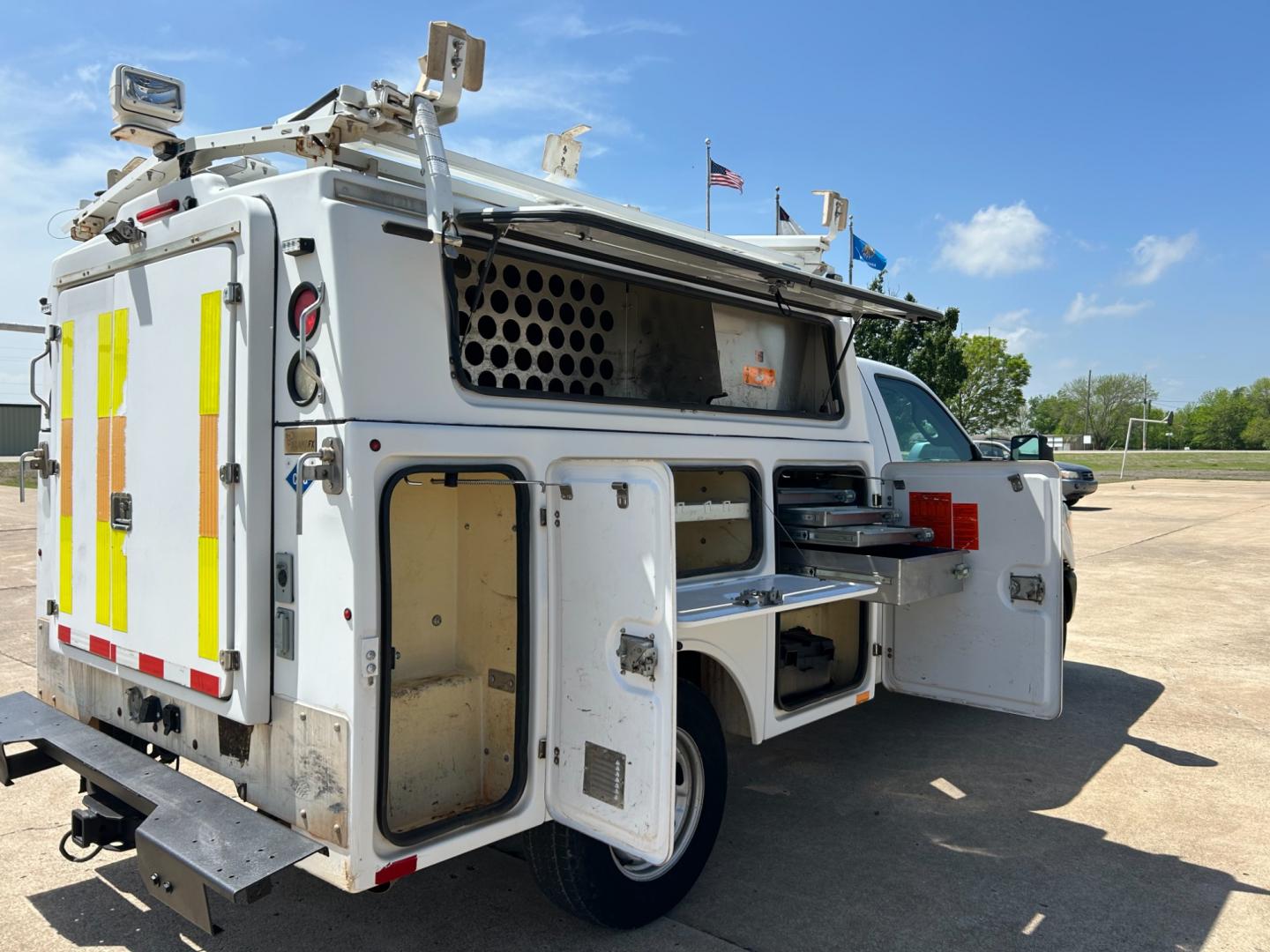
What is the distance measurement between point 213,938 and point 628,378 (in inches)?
100

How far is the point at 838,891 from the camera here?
356 centimetres

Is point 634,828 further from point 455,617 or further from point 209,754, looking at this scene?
point 209,754

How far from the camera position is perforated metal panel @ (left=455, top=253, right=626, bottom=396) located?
333 cm

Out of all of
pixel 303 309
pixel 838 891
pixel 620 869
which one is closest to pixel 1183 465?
pixel 838 891

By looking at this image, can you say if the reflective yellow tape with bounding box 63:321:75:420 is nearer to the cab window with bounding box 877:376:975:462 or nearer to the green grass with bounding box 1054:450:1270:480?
the cab window with bounding box 877:376:975:462

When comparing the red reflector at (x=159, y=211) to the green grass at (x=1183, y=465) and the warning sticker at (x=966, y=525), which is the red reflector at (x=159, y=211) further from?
the green grass at (x=1183, y=465)

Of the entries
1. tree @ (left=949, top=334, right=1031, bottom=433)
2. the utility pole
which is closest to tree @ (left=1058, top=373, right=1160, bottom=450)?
the utility pole

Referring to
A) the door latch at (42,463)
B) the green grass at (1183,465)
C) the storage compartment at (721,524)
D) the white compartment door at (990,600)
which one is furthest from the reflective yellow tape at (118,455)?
the green grass at (1183,465)

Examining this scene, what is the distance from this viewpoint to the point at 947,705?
20.3 feet

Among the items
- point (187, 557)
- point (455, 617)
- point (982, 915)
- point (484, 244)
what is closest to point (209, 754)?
point (187, 557)

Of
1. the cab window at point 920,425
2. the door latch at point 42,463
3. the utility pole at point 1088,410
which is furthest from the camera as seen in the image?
the utility pole at point 1088,410

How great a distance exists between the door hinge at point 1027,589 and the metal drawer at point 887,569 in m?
0.28

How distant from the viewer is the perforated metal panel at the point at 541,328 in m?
3.33

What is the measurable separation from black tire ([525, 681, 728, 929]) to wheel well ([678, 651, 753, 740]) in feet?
0.70
